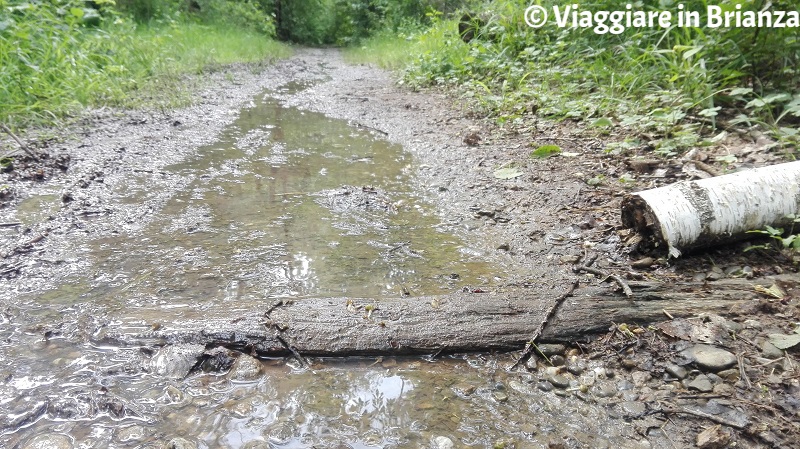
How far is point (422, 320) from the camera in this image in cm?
180

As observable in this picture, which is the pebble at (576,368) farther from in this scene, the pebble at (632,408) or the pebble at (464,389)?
the pebble at (464,389)

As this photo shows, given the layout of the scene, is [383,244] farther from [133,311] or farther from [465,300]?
[133,311]

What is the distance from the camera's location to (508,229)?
2777 millimetres

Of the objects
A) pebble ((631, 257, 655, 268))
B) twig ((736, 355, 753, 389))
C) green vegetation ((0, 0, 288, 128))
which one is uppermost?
green vegetation ((0, 0, 288, 128))

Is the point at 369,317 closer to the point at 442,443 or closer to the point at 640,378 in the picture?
the point at 442,443

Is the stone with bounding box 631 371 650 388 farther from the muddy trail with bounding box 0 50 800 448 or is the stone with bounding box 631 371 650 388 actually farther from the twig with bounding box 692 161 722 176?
the twig with bounding box 692 161 722 176

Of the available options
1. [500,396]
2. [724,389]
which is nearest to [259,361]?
[500,396]

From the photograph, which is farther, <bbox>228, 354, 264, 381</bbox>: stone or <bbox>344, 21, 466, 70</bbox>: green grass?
<bbox>344, 21, 466, 70</bbox>: green grass

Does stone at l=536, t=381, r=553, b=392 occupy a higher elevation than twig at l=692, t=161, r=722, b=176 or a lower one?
lower

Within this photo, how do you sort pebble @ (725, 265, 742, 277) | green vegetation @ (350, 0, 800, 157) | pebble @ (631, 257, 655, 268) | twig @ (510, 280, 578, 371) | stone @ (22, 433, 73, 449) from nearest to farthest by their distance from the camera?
1. stone @ (22, 433, 73, 449)
2. twig @ (510, 280, 578, 371)
3. pebble @ (725, 265, 742, 277)
4. pebble @ (631, 257, 655, 268)
5. green vegetation @ (350, 0, 800, 157)

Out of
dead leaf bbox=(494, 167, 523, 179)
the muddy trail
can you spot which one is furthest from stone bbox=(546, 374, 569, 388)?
dead leaf bbox=(494, 167, 523, 179)

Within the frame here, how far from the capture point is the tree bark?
1698mm

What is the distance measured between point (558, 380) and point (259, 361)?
3.46 ft

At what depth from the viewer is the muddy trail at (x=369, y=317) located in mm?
1407
